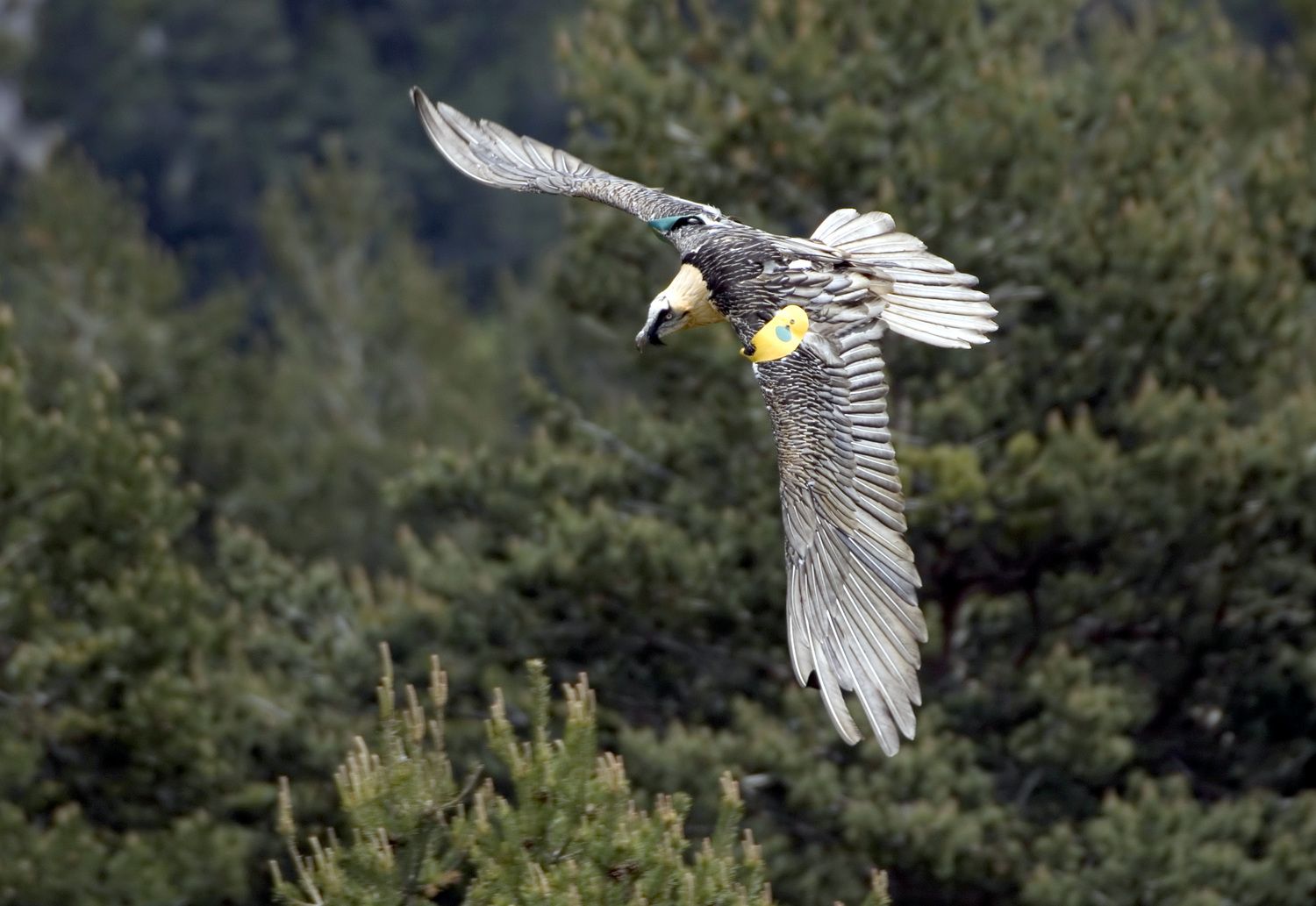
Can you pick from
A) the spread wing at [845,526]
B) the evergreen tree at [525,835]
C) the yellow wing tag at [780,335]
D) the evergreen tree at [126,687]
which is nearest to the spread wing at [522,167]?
the yellow wing tag at [780,335]

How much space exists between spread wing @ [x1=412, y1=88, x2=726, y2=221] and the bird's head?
0.70 metres

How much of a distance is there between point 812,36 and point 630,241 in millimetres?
1603

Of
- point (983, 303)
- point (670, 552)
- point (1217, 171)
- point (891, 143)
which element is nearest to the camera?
point (983, 303)

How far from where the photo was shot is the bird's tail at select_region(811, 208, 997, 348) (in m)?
7.25

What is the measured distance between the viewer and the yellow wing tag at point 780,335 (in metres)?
6.91

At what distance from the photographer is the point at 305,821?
1162cm

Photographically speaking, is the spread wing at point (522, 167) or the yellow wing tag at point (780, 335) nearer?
the yellow wing tag at point (780, 335)

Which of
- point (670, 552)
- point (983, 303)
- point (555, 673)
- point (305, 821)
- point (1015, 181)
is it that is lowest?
point (305, 821)

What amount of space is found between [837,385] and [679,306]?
864 millimetres

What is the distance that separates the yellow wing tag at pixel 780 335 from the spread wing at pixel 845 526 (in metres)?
0.03

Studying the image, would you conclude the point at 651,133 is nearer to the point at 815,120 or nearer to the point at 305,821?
the point at 815,120

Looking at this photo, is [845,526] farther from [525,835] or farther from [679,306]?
[525,835]

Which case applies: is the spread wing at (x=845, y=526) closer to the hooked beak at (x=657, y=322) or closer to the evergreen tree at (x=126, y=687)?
the hooked beak at (x=657, y=322)

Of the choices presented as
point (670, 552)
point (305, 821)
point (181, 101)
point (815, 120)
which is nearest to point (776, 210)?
point (815, 120)
